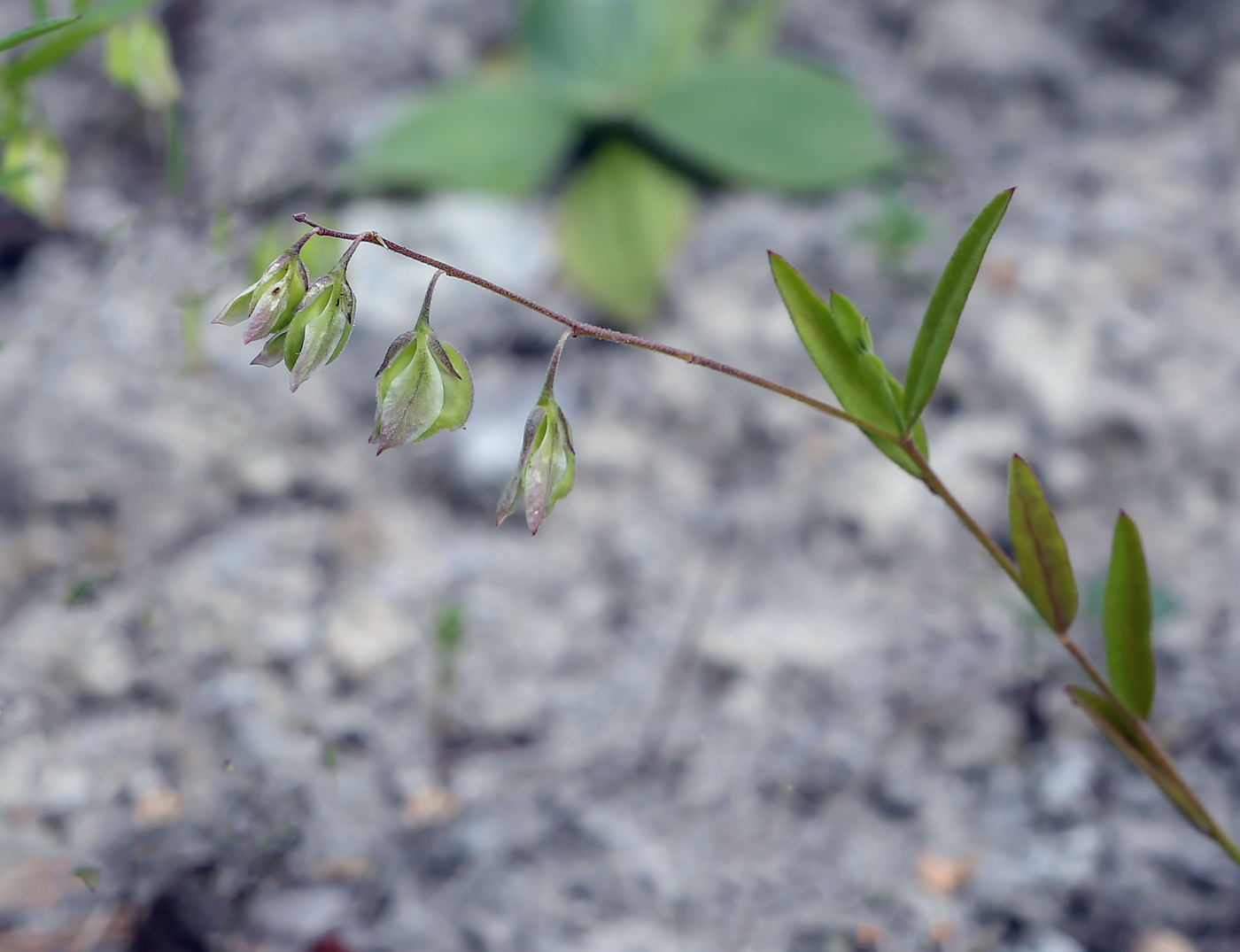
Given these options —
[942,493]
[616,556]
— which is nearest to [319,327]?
[942,493]

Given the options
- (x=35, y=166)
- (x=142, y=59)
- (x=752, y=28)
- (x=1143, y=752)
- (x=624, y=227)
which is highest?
(x=752, y=28)

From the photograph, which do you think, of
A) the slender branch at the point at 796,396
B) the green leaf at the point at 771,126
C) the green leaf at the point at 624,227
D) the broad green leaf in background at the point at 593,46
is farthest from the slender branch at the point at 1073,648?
the broad green leaf in background at the point at 593,46

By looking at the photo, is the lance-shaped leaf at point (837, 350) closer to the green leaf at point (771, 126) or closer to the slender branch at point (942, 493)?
the slender branch at point (942, 493)

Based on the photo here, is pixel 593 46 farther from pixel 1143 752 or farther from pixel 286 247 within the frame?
pixel 1143 752

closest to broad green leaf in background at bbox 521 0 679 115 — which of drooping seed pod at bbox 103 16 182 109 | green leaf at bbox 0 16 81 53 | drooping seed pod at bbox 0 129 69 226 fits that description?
drooping seed pod at bbox 103 16 182 109

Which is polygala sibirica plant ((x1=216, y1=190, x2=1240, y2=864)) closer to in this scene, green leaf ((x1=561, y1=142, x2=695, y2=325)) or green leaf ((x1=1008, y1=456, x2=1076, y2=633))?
green leaf ((x1=1008, y1=456, x2=1076, y2=633))
